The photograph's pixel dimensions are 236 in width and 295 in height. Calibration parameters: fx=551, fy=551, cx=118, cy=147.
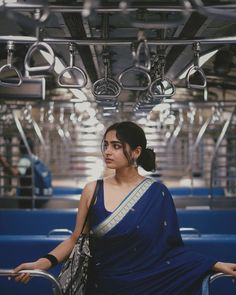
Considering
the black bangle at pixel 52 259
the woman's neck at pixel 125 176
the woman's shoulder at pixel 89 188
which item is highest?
the woman's neck at pixel 125 176

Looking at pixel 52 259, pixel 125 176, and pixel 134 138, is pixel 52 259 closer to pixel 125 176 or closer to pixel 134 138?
pixel 125 176

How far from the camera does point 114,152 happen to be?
2627 millimetres

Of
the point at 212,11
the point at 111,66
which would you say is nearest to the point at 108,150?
the point at 212,11

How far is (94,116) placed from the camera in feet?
20.5

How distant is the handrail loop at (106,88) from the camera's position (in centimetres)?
300

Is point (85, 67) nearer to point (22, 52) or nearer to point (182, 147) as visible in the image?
point (22, 52)

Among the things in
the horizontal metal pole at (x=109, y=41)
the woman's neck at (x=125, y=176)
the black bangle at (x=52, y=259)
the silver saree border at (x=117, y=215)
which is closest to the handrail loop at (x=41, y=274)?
the black bangle at (x=52, y=259)

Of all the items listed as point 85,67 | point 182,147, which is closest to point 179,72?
point 85,67

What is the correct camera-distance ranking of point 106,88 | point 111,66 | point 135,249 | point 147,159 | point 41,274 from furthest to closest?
1. point 111,66
2. point 106,88
3. point 147,159
4. point 135,249
5. point 41,274

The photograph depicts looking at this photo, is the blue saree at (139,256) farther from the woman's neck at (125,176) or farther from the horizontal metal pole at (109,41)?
the horizontal metal pole at (109,41)

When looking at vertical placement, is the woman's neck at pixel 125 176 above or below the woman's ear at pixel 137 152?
below

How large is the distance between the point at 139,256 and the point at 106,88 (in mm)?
1014

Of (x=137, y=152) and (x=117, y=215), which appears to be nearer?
(x=117, y=215)

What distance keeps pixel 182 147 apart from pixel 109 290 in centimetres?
1087
